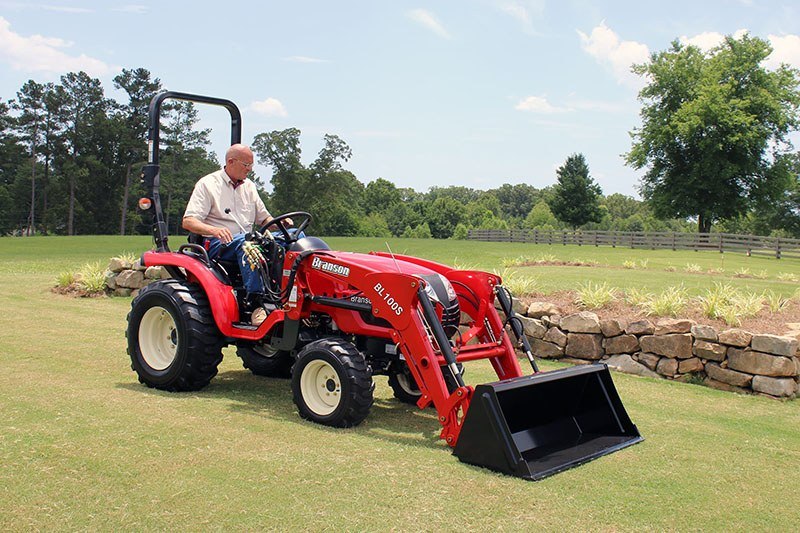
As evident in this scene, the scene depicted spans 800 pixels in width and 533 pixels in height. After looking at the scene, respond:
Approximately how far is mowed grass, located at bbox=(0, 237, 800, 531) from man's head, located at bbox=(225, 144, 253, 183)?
6.22 ft

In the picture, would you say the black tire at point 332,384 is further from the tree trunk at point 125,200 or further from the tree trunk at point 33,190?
the tree trunk at point 33,190

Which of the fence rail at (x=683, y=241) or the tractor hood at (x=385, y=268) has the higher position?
the fence rail at (x=683, y=241)

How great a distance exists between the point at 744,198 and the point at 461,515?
154 feet

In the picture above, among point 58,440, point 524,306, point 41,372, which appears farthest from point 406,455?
point 524,306

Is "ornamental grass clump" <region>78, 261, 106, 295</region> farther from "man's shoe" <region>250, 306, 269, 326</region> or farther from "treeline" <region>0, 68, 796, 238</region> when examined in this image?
"treeline" <region>0, 68, 796, 238</region>

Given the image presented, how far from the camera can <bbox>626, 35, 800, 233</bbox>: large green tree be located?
145 ft

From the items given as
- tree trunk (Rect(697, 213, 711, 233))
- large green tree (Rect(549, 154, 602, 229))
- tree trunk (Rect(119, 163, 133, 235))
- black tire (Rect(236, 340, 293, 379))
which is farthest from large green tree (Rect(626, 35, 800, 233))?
black tire (Rect(236, 340, 293, 379))

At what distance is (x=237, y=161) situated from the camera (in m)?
6.47

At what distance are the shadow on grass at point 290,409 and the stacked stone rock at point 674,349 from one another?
7.84ft

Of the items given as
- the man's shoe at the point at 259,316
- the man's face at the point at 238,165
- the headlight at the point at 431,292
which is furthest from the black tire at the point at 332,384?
the man's face at the point at 238,165

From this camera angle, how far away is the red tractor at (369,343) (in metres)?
4.84

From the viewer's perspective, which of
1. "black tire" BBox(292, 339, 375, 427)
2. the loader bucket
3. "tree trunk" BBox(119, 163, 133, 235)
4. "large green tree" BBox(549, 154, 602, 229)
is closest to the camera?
the loader bucket

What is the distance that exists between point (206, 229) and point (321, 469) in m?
2.59

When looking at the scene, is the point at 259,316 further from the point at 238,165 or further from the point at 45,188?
the point at 45,188
